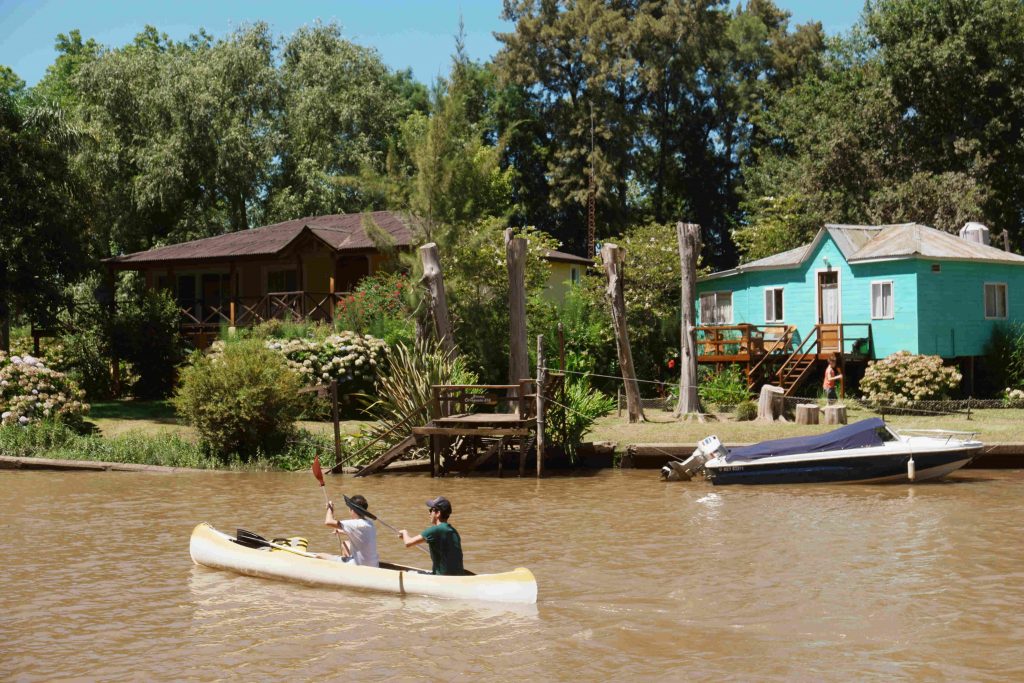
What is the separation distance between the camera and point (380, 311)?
107 ft

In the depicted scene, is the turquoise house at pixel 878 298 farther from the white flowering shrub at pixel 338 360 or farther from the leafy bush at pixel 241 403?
the leafy bush at pixel 241 403

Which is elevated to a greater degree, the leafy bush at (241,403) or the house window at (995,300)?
the house window at (995,300)

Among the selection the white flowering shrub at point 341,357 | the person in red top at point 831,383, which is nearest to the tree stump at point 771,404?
the person in red top at point 831,383

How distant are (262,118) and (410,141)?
66.6 feet

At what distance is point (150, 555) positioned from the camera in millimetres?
15672

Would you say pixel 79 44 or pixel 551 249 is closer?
pixel 551 249

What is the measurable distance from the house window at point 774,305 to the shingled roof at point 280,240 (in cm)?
1257

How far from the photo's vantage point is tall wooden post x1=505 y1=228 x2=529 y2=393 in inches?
1013

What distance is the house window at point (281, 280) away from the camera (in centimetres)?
4256

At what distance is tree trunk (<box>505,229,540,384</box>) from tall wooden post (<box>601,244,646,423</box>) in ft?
11.2

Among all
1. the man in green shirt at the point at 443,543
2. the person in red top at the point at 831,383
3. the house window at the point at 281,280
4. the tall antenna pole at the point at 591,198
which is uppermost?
the tall antenna pole at the point at 591,198

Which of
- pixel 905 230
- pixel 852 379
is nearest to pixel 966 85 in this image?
pixel 905 230

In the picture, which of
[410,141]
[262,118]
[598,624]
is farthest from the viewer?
[262,118]

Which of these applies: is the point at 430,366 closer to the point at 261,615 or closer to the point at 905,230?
the point at 261,615
